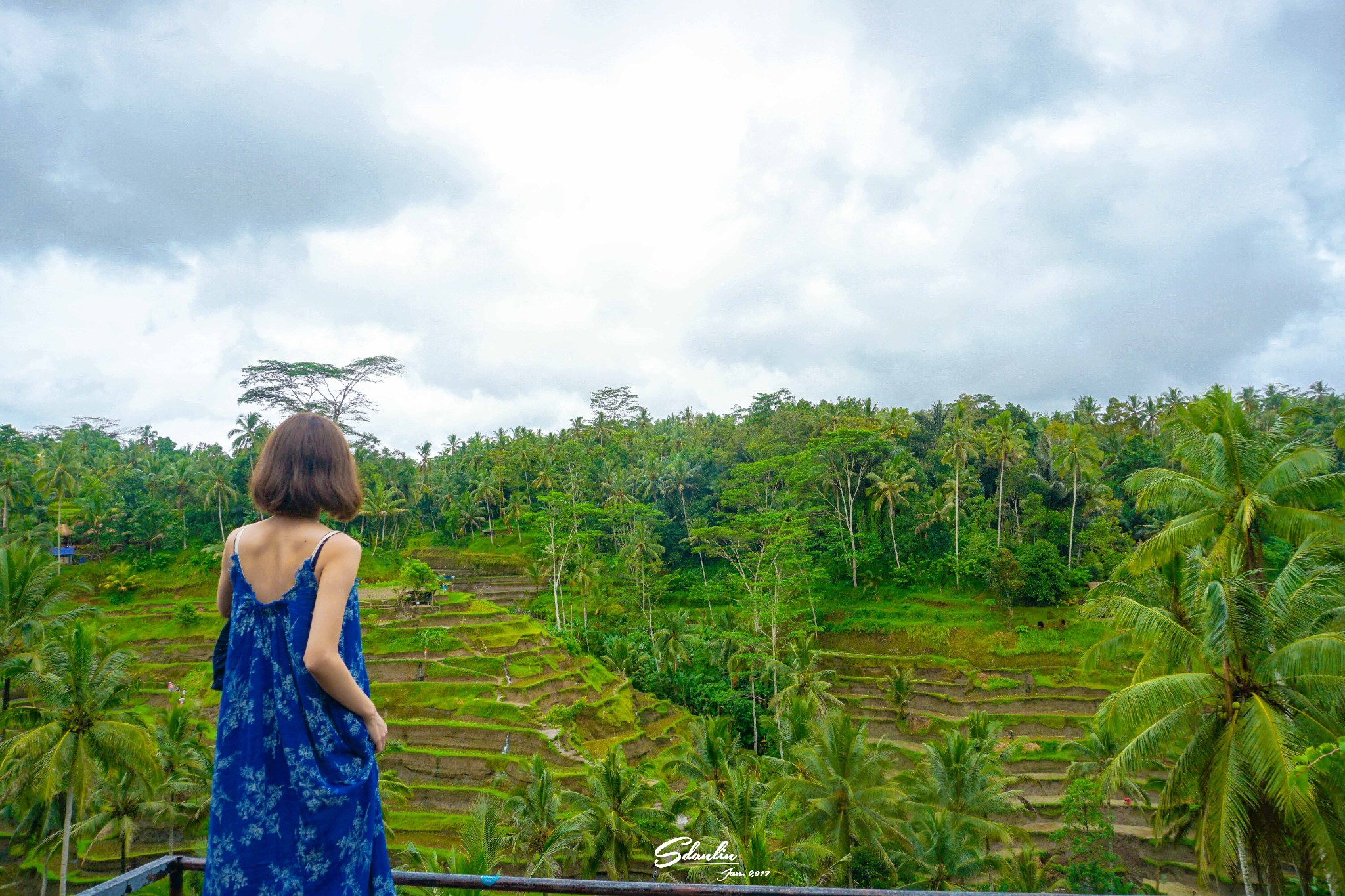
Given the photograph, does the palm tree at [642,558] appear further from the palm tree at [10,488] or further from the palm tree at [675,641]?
the palm tree at [10,488]

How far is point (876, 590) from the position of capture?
32.9m

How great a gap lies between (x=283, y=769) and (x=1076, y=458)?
35.8 metres

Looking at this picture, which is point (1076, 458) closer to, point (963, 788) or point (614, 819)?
point (963, 788)

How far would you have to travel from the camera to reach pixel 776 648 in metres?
24.5

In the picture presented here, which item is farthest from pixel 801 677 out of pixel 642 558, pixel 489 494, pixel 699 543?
pixel 489 494

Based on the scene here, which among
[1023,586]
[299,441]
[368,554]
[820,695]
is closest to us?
[299,441]

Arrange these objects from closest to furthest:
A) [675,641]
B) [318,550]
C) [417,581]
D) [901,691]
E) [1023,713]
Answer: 1. [318,550]
2. [1023,713]
3. [901,691]
4. [675,641]
5. [417,581]

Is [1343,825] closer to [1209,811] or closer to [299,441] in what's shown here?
[1209,811]

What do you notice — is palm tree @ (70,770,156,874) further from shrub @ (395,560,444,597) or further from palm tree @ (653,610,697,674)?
palm tree @ (653,610,697,674)

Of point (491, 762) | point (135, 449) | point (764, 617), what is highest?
point (135, 449)

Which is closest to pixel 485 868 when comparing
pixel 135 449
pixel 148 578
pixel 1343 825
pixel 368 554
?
pixel 1343 825

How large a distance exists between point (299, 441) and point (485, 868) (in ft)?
37.7

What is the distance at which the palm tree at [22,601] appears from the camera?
1289 cm

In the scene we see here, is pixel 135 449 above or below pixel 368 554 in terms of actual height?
above
